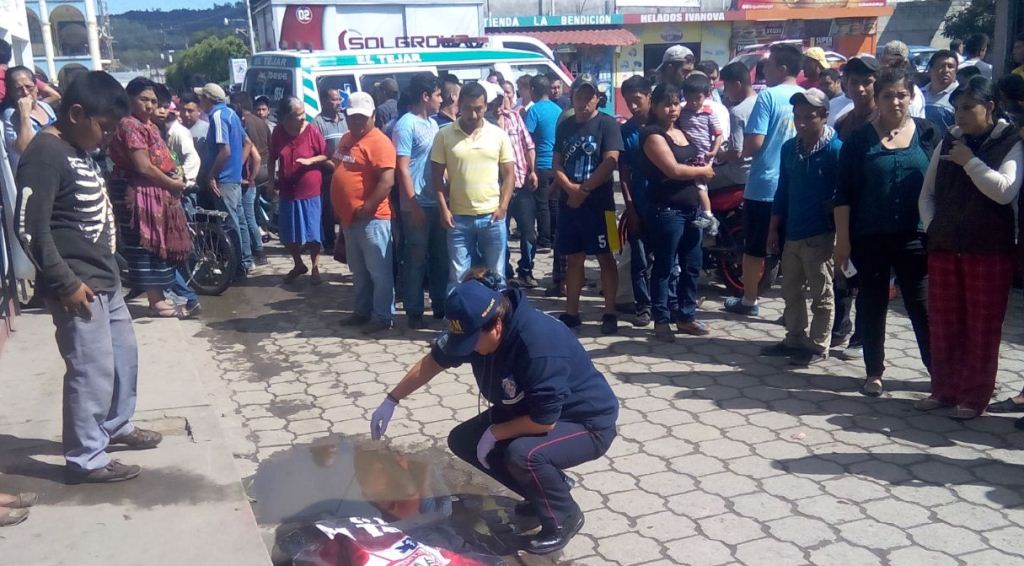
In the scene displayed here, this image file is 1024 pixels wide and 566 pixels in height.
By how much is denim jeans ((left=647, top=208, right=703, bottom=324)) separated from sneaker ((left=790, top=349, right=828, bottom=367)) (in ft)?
2.80

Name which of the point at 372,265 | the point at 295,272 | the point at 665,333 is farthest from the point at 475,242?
the point at 295,272

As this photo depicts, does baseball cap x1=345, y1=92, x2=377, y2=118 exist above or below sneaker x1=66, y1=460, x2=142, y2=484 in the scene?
above

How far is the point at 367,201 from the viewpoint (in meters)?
6.49

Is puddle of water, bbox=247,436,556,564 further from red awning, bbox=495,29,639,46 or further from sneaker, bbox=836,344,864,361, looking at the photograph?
red awning, bbox=495,29,639,46

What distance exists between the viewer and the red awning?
2748 centimetres

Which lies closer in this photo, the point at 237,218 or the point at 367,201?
the point at 367,201

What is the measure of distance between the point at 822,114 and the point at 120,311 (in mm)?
3951

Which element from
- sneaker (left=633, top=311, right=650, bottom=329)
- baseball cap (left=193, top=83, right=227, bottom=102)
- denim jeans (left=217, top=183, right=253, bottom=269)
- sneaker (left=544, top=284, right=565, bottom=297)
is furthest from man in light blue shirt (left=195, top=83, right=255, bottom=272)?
sneaker (left=633, top=311, right=650, bottom=329)

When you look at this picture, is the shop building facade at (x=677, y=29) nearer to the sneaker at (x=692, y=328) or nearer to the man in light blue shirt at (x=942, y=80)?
the man in light blue shirt at (x=942, y=80)

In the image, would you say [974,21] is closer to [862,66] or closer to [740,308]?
[740,308]

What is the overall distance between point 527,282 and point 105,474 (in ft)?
15.8

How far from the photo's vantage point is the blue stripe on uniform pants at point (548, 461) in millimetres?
3691

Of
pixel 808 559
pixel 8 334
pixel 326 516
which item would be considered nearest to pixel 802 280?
pixel 808 559

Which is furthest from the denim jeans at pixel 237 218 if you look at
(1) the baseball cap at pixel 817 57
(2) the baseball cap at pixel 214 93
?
(1) the baseball cap at pixel 817 57
